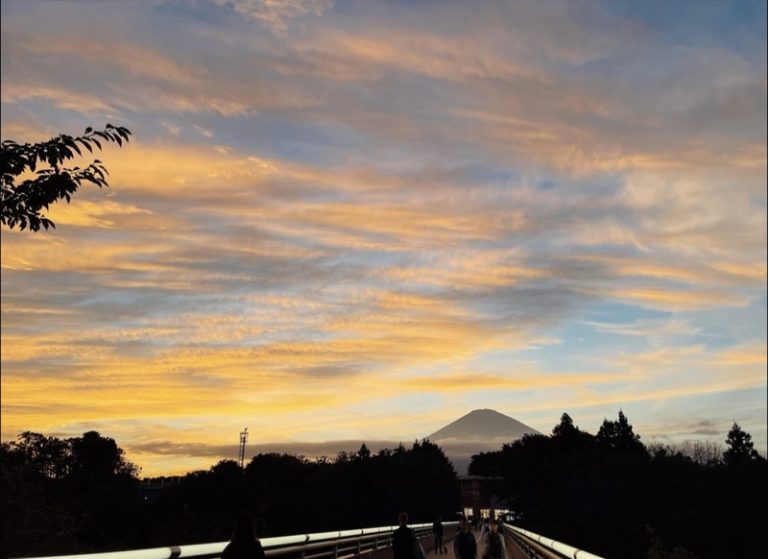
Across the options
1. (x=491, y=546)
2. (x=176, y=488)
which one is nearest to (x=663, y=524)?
(x=176, y=488)

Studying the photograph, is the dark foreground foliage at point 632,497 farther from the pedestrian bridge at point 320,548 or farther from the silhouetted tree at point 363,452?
the pedestrian bridge at point 320,548

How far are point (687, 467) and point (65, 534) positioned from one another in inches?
3503

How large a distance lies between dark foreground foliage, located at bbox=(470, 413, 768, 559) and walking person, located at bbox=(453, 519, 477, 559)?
58.3 meters

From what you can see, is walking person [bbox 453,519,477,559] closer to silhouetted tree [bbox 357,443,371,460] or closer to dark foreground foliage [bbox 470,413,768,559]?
dark foreground foliage [bbox 470,413,768,559]

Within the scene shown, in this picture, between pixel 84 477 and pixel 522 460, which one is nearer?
pixel 84 477

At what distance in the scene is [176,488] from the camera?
132m

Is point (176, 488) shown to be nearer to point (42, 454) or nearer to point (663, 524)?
point (42, 454)

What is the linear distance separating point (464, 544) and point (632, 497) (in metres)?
97.9

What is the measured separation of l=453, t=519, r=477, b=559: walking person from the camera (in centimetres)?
2156

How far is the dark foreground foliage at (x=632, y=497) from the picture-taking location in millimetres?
95562

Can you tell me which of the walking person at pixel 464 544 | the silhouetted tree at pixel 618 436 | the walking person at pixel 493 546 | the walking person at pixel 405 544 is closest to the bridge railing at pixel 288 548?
the walking person at pixel 405 544

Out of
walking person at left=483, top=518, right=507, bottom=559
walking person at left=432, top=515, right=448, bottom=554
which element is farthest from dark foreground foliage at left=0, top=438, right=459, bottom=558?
walking person at left=483, top=518, right=507, bottom=559

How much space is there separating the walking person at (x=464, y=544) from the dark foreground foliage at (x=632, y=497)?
58.3 metres

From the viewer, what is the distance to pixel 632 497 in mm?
111812
